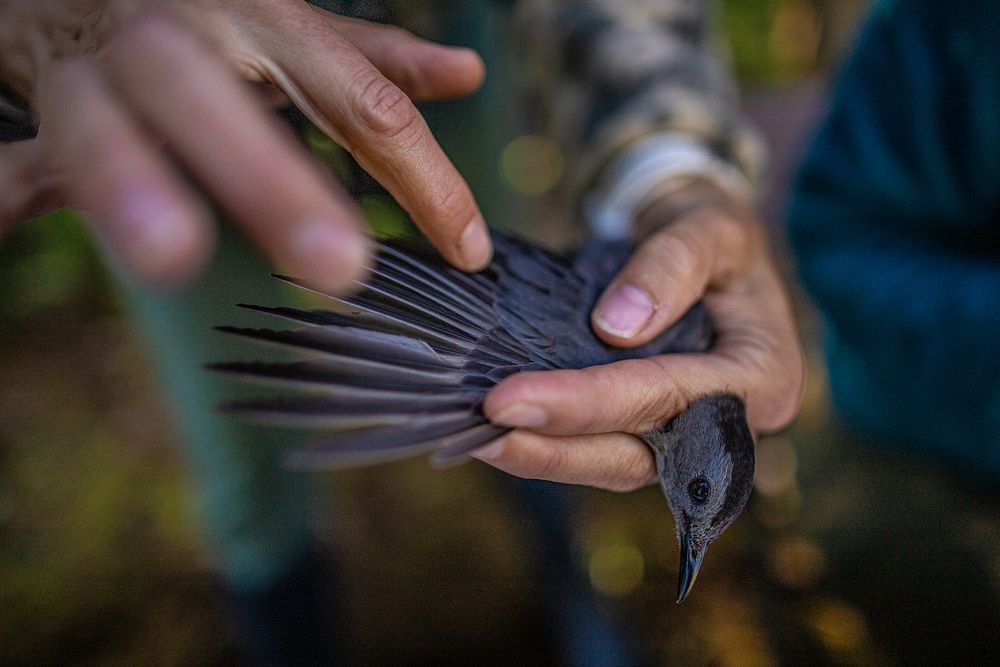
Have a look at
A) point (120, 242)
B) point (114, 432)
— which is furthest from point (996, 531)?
point (114, 432)

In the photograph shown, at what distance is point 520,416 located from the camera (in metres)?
1.32

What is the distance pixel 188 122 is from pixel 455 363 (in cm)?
83

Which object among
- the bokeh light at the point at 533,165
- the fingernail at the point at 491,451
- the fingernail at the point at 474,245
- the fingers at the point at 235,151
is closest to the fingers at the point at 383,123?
the fingernail at the point at 474,245

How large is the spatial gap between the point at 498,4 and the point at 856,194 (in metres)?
1.82

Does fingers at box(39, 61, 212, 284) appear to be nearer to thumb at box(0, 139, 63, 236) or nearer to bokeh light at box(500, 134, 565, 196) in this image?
thumb at box(0, 139, 63, 236)

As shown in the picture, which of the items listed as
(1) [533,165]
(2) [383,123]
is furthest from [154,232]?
(1) [533,165]

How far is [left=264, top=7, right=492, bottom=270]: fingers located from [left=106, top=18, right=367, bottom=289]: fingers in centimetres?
31

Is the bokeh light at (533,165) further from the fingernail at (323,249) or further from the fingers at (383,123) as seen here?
the fingernail at (323,249)

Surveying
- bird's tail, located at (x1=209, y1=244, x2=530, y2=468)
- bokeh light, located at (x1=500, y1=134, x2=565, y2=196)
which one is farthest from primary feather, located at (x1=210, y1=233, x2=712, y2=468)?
bokeh light, located at (x1=500, y1=134, x2=565, y2=196)

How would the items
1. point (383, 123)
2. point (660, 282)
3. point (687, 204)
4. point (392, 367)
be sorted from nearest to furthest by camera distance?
point (383, 123), point (392, 367), point (660, 282), point (687, 204)

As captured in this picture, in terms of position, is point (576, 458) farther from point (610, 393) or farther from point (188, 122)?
point (188, 122)

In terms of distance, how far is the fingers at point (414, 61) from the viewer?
135 cm

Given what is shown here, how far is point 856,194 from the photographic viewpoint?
289 cm

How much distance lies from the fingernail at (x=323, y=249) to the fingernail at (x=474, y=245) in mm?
798
